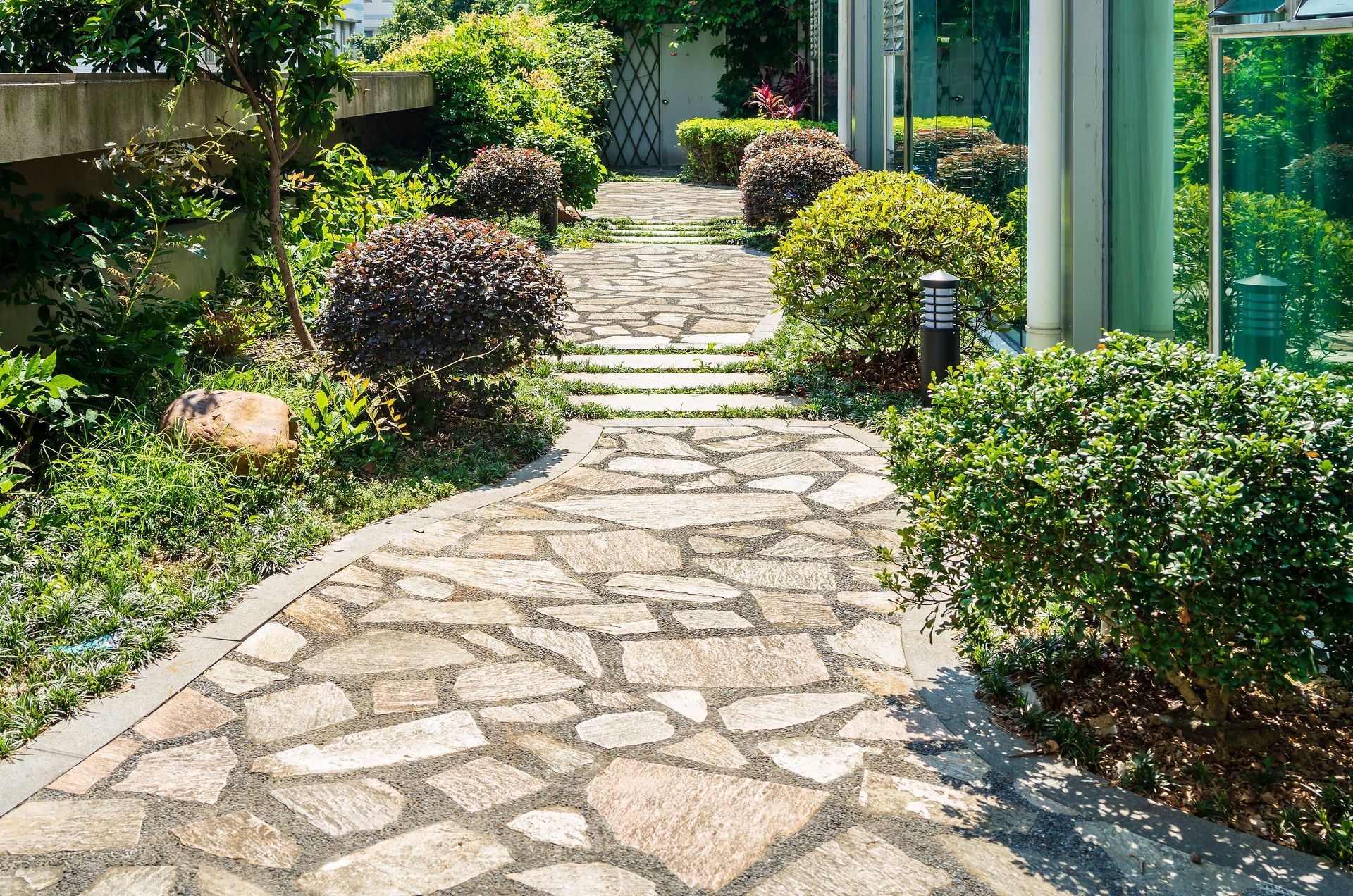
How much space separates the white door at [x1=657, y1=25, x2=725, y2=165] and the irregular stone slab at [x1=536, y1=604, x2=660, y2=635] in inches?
830

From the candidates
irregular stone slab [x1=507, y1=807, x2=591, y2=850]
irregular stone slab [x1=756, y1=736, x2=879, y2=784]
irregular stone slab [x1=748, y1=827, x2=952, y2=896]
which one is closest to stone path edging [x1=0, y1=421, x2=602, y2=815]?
irregular stone slab [x1=507, y1=807, x2=591, y2=850]

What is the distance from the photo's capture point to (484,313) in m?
6.55

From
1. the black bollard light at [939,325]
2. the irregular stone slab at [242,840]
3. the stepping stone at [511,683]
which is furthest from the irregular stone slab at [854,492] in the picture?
the irregular stone slab at [242,840]

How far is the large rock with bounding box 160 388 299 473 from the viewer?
570 cm

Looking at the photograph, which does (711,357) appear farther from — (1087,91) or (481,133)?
(481,133)

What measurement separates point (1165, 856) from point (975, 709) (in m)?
0.89

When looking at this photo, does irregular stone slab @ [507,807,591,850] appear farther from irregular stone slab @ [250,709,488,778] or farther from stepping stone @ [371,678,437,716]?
stepping stone @ [371,678,437,716]

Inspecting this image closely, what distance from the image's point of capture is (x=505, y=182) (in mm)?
13344

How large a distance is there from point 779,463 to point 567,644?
244 centimetres

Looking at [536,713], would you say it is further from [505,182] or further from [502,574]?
[505,182]

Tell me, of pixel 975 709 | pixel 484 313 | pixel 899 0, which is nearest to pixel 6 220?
pixel 484 313

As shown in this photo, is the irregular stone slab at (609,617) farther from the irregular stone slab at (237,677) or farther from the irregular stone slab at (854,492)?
the irregular stone slab at (854,492)

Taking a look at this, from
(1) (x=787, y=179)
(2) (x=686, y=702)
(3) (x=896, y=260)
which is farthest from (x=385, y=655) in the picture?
(1) (x=787, y=179)

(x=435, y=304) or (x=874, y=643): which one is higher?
(x=435, y=304)
